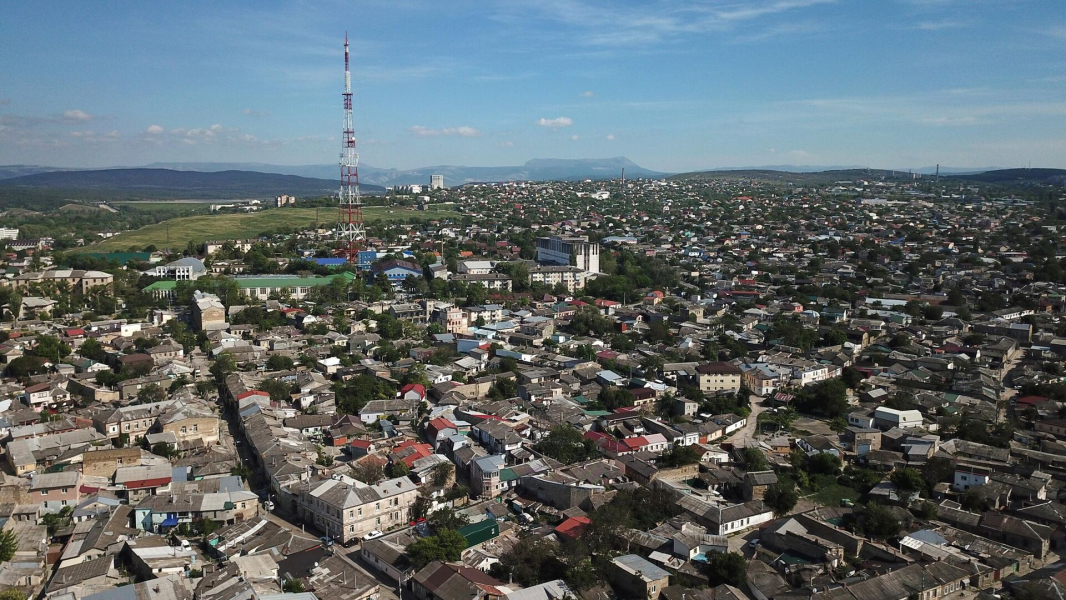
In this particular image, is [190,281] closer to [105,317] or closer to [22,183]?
[105,317]

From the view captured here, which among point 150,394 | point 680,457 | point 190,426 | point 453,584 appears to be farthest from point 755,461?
point 150,394

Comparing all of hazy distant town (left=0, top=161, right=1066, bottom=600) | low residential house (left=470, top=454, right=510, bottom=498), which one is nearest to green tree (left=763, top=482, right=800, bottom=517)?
hazy distant town (left=0, top=161, right=1066, bottom=600)

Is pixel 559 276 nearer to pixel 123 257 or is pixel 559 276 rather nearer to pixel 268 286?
pixel 268 286

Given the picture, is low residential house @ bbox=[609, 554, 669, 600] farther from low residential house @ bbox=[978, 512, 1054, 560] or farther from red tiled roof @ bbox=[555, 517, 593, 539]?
low residential house @ bbox=[978, 512, 1054, 560]

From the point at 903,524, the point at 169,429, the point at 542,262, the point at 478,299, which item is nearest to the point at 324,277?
the point at 478,299

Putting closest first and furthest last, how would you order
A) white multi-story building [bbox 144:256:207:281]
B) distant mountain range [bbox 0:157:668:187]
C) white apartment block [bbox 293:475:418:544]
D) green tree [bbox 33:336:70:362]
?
white apartment block [bbox 293:475:418:544] → green tree [bbox 33:336:70:362] → white multi-story building [bbox 144:256:207:281] → distant mountain range [bbox 0:157:668:187]

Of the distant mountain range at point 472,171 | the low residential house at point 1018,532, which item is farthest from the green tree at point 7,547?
the distant mountain range at point 472,171
